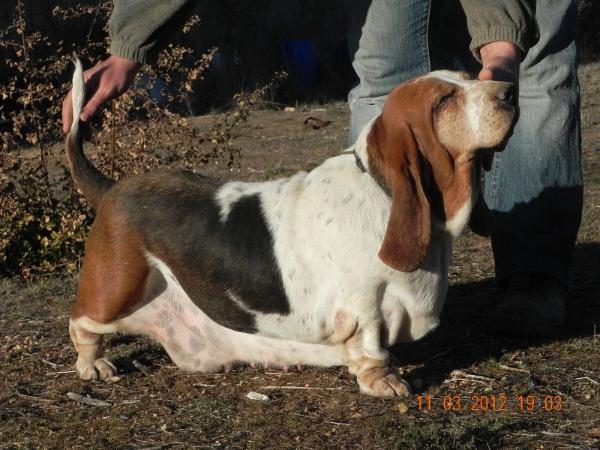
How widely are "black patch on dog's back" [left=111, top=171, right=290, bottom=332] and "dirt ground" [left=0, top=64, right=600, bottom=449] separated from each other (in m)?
0.36

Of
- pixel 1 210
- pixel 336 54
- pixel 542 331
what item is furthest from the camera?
pixel 336 54

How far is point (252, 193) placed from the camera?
13.8 ft

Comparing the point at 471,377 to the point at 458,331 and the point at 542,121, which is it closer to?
the point at 458,331

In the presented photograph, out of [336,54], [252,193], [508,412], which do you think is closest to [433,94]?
[252,193]

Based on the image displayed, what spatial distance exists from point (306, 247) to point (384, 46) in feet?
4.17

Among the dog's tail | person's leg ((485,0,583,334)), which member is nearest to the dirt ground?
person's leg ((485,0,583,334))

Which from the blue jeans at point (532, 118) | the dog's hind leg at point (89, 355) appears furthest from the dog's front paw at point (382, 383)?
the blue jeans at point (532, 118)

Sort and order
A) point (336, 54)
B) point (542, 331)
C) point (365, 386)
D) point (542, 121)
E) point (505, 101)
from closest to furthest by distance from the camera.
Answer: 1. point (505, 101)
2. point (365, 386)
3. point (542, 331)
4. point (542, 121)
5. point (336, 54)

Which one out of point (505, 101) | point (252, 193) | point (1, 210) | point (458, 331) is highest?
point (505, 101)

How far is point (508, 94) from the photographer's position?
368 centimetres

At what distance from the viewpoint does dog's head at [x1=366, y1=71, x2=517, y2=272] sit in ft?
12.0

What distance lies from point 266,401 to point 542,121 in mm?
1882

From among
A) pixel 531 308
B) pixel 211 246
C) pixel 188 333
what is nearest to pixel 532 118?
pixel 531 308

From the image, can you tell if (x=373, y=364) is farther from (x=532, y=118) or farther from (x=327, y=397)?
(x=532, y=118)
